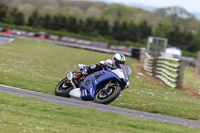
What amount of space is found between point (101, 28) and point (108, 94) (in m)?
A: 62.0

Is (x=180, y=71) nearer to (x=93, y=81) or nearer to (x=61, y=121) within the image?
(x=93, y=81)

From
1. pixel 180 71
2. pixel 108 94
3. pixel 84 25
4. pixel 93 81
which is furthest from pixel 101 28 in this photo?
pixel 108 94

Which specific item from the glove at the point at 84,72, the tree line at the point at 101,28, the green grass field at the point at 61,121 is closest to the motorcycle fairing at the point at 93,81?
the glove at the point at 84,72

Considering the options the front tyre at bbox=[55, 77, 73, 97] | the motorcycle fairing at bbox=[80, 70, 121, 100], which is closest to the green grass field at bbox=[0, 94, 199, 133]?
the motorcycle fairing at bbox=[80, 70, 121, 100]

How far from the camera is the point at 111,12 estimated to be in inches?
4870

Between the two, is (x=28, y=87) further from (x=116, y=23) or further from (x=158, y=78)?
(x=116, y=23)

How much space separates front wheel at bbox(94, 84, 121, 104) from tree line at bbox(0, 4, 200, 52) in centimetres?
5959

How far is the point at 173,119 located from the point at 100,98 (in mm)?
2126

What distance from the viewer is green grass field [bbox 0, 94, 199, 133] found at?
21.3 feet

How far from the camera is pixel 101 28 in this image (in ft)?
233

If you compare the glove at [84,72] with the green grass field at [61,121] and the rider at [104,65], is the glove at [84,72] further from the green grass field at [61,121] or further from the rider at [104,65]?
the green grass field at [61,121]

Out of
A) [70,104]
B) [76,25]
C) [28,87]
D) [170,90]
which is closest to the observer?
[70,104]

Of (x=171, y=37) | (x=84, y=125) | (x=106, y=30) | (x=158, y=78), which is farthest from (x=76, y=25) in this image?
(x=84, y=125)

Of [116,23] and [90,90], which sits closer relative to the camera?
[90,90]
